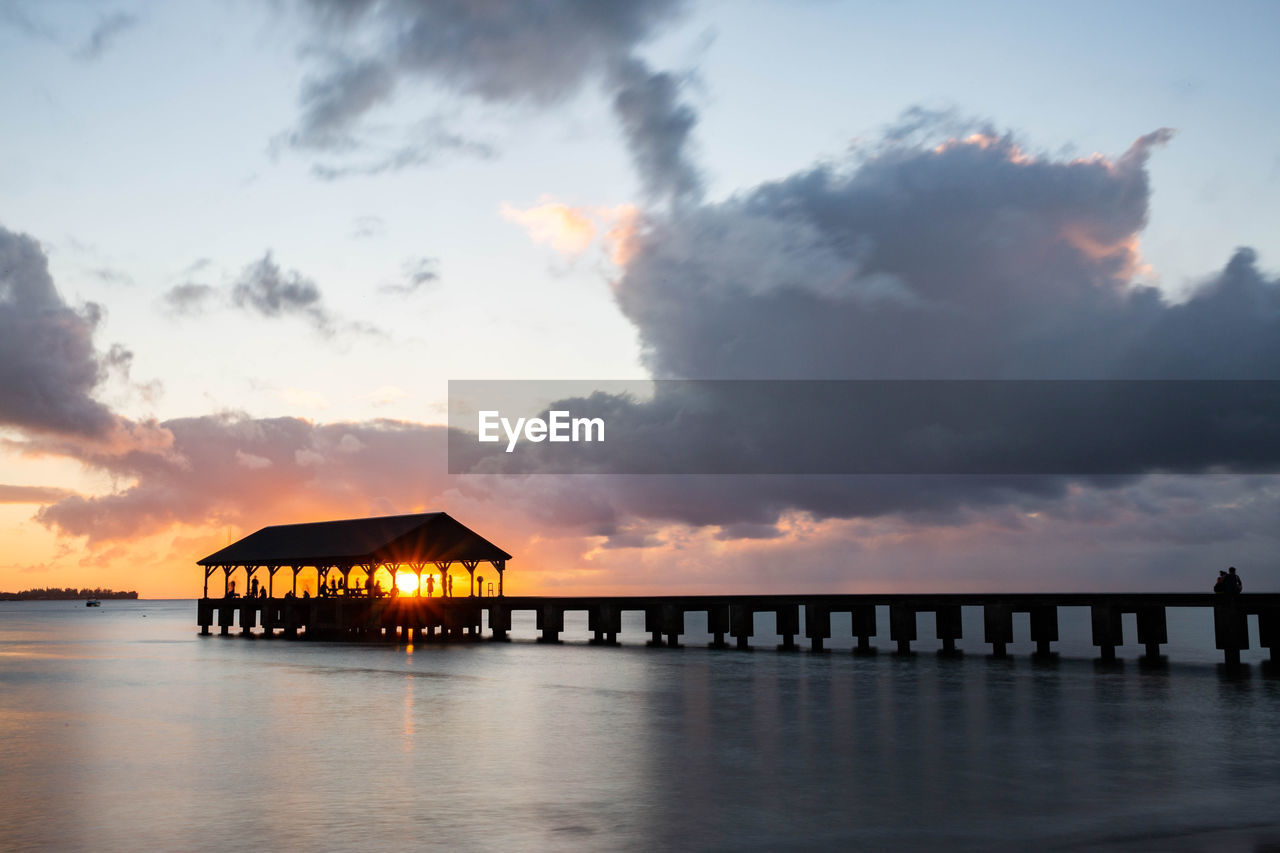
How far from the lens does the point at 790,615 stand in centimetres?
4981

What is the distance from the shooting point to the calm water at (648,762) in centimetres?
1191

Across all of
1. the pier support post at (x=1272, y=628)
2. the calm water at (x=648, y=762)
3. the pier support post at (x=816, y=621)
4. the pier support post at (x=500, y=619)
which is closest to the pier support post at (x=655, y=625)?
the pier support post at (x=500, y=619)

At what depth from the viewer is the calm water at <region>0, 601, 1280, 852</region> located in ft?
39.1

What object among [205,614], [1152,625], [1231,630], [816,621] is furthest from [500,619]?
[1231,630]

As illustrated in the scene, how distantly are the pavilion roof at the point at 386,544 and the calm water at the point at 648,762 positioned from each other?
25954 millimetres

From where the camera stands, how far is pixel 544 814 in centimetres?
1291

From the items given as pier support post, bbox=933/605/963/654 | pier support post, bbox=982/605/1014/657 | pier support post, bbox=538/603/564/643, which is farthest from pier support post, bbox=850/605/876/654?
pier support post, bbox=538/603/564/643

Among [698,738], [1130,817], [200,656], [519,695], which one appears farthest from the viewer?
[200,656]

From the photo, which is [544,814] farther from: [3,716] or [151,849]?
[3,716]

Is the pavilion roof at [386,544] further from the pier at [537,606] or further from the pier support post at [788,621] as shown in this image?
the pier support post at [788,621]

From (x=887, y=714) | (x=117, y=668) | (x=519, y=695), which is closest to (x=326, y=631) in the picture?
(x=117, y=668)

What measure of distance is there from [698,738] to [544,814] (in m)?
6.84

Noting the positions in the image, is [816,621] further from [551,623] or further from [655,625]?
[551,623]

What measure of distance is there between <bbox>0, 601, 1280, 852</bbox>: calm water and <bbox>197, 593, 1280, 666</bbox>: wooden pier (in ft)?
15.6
